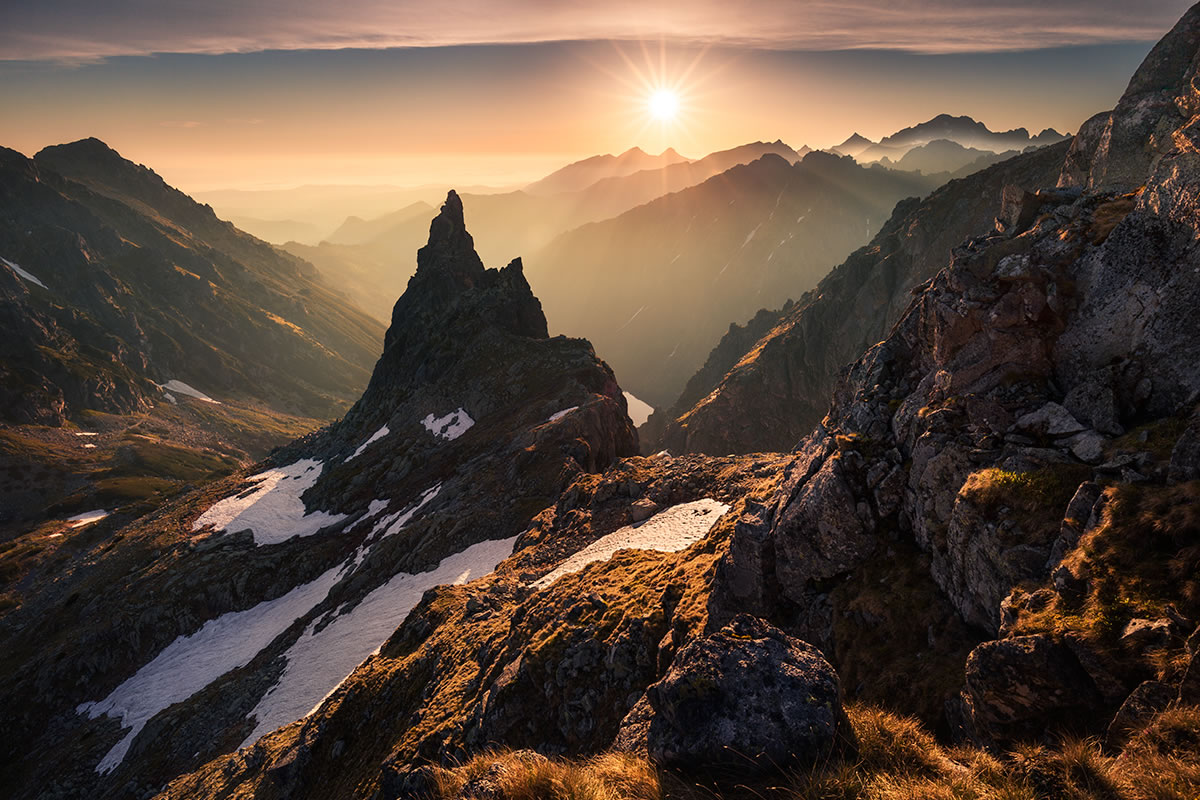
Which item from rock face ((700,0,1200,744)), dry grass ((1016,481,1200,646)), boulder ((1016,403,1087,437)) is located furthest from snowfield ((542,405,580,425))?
dry grass ((1016,481,1200,646))

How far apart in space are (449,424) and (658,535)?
54.5 m

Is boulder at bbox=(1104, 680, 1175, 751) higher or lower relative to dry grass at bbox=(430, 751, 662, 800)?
higher

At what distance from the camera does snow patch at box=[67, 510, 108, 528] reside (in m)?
161

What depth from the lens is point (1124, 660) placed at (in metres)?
9.78

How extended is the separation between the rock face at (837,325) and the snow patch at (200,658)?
121896mm

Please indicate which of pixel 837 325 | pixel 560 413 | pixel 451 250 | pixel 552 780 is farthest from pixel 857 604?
pixel 837 325

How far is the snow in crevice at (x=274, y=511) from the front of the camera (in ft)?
244

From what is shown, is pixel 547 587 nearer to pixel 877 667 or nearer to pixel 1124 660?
pixel 877 667

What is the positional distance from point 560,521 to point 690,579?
21.0m

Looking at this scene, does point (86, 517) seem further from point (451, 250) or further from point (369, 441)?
point (451, 250)

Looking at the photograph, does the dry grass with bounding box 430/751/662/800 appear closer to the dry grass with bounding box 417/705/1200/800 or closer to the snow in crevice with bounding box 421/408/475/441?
the dry grass with bounding box 417/705/1200/800

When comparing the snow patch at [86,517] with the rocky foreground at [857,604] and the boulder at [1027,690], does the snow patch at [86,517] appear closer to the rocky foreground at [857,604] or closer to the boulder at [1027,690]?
the rocky foreground at [857,604]

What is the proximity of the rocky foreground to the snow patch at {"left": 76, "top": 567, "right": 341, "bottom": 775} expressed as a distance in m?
0.71

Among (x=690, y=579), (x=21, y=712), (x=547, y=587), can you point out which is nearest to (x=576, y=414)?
(x=547, y=587)
